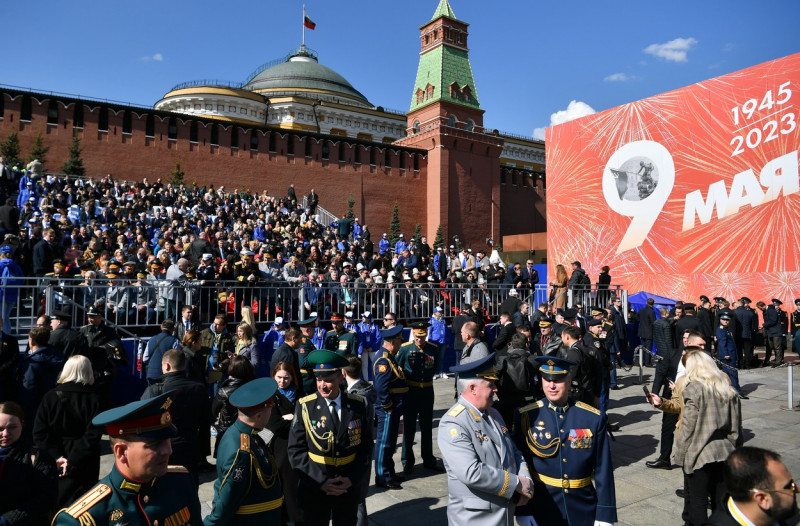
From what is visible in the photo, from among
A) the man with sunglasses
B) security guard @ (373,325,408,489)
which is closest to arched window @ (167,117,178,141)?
security guard @ (373,325,408,489)

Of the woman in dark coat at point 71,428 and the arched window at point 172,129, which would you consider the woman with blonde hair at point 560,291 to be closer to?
the woman in dark coat at point 71,428

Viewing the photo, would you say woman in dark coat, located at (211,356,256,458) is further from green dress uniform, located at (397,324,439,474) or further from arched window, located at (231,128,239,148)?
arched window, located at (231,128,239,148)

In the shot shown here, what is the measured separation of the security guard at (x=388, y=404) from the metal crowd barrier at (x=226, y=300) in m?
3.64

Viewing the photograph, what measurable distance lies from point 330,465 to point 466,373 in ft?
3.87

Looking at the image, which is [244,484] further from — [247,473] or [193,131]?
[193,131]

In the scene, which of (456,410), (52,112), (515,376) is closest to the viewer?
(456,410)

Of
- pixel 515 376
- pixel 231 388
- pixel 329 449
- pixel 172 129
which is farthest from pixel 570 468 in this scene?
pixel 172 129

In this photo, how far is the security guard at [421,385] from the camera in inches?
258

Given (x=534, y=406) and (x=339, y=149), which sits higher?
(x=339, y=149)

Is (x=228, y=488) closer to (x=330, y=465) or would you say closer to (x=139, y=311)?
(x=330, y=465)

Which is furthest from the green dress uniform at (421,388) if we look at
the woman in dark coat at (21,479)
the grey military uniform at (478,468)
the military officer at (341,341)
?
the woman in dark coat at (21,479)

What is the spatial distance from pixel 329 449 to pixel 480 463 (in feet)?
3.84

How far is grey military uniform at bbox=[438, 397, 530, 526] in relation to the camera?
3.16 meters

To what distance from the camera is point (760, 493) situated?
2.36 metres
